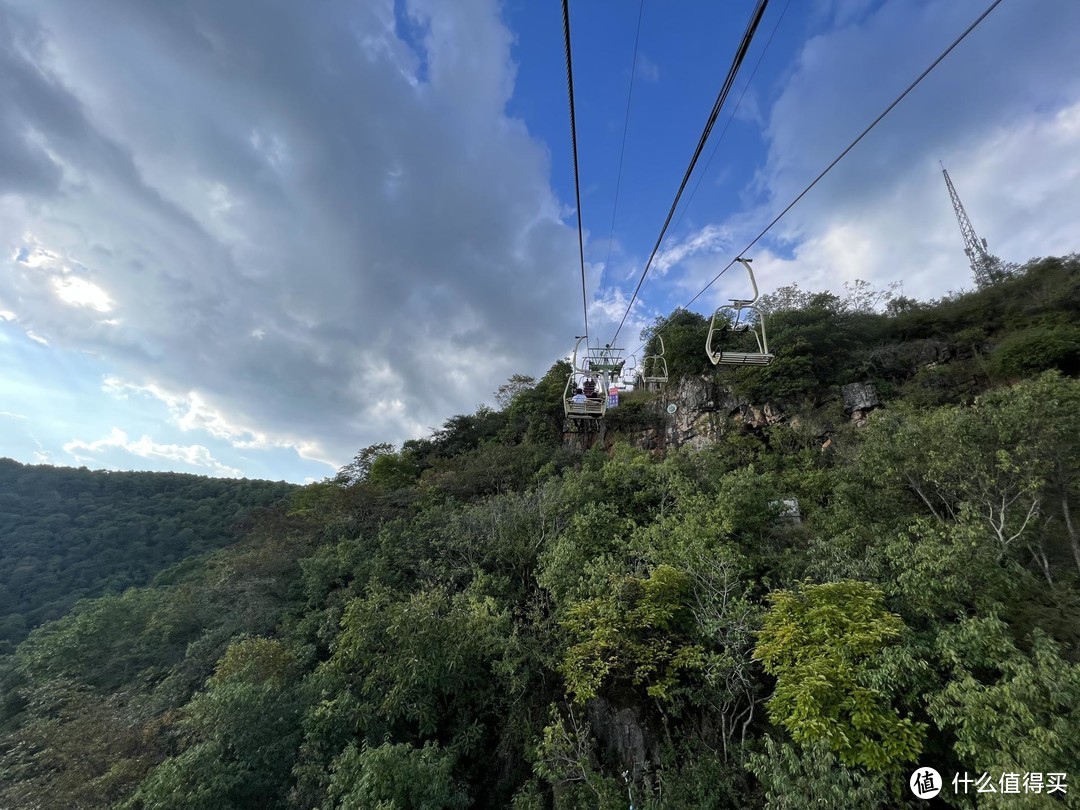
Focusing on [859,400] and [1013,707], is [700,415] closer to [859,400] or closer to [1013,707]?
[859,400]

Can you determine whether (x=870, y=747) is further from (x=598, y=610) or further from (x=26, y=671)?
(x=26, y=671)

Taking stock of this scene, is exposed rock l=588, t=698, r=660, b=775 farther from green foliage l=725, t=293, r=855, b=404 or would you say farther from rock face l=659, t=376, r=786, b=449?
green foliage l=725, t=293, r=855, b=404

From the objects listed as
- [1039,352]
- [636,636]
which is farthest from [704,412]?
[636,636]

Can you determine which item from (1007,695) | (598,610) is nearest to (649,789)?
(598,610)

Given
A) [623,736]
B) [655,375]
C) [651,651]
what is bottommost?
[623,736]

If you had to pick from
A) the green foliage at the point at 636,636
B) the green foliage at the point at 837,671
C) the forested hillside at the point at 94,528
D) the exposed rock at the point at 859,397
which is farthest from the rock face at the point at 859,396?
the forested hillside at the point at 94,528

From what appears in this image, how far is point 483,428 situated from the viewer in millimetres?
33125

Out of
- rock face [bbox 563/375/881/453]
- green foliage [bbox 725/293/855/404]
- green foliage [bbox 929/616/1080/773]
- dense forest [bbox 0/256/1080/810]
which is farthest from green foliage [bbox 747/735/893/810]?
green foliage [bbox 725/293/855/404]

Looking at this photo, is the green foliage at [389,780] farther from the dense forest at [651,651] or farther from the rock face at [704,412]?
the rock face at [704,412]

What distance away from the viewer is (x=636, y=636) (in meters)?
8.64

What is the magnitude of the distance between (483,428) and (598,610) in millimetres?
25195

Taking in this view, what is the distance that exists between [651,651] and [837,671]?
10.9ft

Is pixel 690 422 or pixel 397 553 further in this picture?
pixel 690 422

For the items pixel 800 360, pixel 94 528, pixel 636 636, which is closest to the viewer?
pixel 636 636
